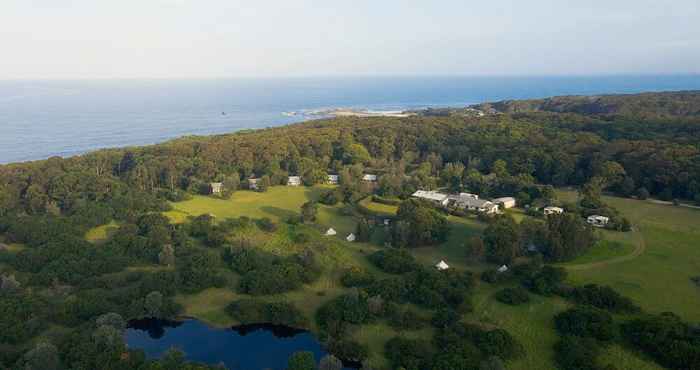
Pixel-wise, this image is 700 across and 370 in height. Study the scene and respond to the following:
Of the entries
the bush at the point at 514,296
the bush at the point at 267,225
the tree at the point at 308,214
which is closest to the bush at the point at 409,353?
the bush at the point at 514,296

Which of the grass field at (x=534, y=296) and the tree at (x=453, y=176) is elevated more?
the tree at (x=453, y=176)

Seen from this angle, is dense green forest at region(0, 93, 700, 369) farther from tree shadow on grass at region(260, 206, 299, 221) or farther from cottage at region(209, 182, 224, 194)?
tree shadow on grass at region(260, 206, 299, 221)

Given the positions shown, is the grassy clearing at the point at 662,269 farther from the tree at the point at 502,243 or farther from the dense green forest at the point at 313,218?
the tree at the point at 502,243

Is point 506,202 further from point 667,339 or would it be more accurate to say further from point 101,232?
point 101,232

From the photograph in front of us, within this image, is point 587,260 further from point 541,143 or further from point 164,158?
point 164,158

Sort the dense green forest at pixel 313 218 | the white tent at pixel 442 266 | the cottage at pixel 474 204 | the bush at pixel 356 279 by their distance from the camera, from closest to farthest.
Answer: the dense green forest at pixel 313 218, the bush at pixel 356 279, the white tent at pixel 442 266, the cottage at pixel 474 204

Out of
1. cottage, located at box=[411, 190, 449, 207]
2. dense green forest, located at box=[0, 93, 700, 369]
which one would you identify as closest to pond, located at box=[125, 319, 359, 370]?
dense green forest, located at box=[0, 93, 700, 369]

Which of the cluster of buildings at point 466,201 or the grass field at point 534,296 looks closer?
the grass field at point 534,296
